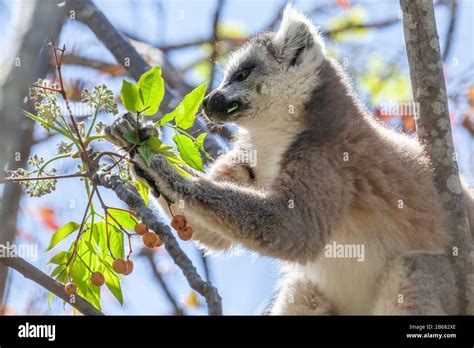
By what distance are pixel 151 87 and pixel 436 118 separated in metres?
2.49

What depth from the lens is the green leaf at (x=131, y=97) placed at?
162 inches

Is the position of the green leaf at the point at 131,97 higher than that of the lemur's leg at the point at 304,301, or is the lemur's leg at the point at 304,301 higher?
the green leaf at the point at 131,97

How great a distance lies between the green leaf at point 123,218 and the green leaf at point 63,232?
0.23 metres

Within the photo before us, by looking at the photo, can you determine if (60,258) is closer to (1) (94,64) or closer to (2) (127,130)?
(2) (127,130)

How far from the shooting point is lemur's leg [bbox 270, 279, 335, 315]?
6311mm

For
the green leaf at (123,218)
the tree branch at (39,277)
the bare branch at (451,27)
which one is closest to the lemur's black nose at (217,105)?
the green leaf at (123,218)

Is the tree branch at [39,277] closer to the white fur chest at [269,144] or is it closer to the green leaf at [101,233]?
the green leaf at [101,233]

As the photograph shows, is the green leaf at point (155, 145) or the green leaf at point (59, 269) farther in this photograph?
the green leaf at point (59, 269)

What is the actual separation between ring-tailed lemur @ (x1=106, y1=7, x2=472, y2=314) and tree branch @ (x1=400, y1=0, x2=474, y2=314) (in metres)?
0.11

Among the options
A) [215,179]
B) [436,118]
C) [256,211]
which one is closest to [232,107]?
[215,179]

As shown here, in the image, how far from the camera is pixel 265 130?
6344 millimetres

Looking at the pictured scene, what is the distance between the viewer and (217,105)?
6148 mm
